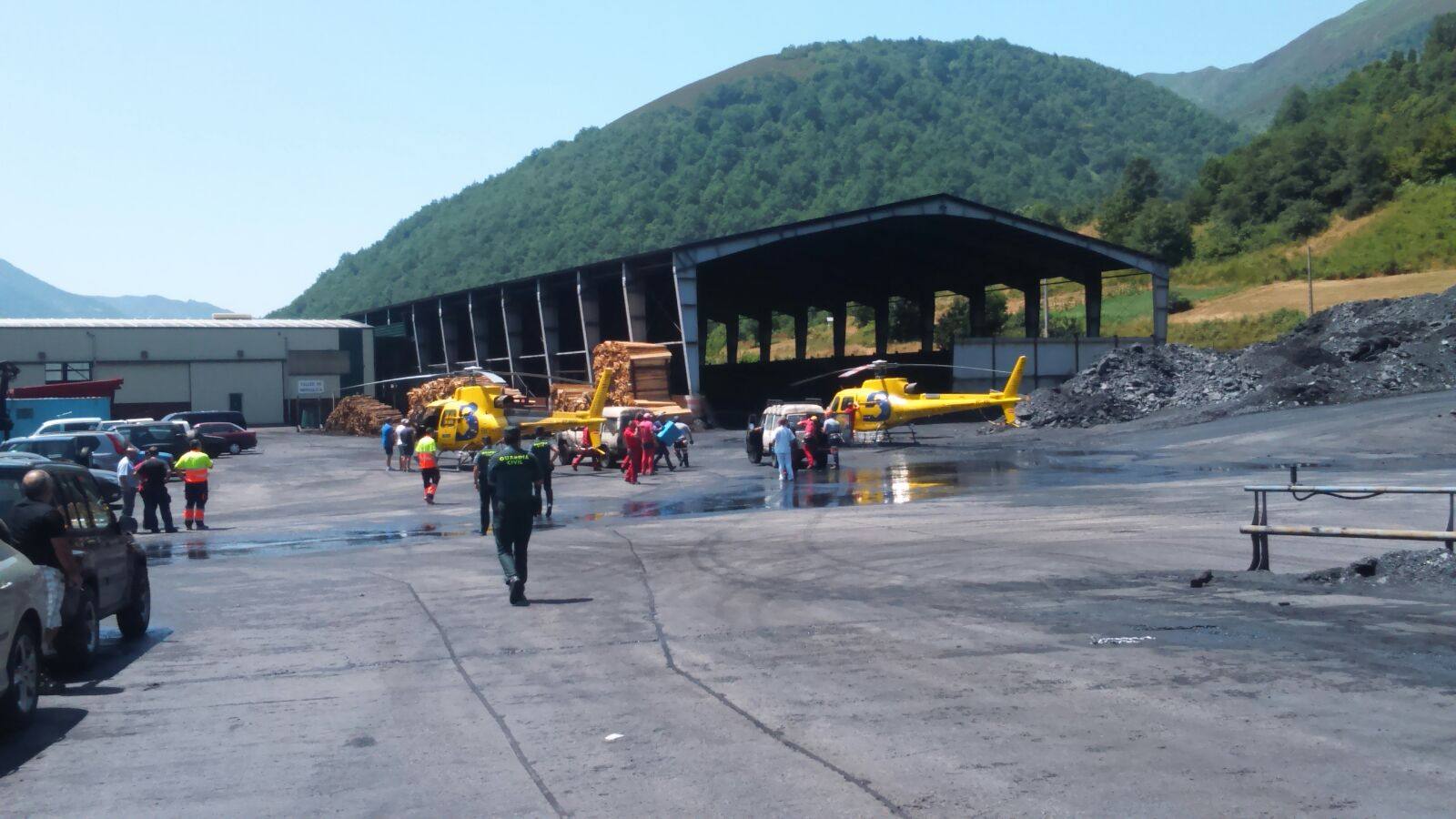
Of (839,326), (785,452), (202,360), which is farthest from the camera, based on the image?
(839,326)

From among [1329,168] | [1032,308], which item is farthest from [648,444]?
[1329,168]

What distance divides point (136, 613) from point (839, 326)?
69.4 m

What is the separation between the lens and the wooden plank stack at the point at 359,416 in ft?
210

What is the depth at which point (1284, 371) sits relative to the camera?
144ft

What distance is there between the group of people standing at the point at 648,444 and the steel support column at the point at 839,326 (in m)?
41.4

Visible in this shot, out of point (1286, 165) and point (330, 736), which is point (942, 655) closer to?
point (330, 736)

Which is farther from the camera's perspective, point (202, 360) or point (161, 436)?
point (202, 360)

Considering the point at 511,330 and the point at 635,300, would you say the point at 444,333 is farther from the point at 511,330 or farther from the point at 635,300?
the point at 635,300

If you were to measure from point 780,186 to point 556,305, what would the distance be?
391 feet

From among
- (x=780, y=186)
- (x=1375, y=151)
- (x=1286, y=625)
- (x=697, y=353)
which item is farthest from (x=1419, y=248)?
(x=780, y=186)

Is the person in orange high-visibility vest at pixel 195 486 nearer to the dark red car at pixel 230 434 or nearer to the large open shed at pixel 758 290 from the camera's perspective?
the dark red car at pixel 230 434

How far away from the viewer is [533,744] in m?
7.25

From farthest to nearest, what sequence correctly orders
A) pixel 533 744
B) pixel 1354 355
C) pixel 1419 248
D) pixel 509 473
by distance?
pixel 1419 248
pixel 1354 355
pixel 509 473
pixel 533 744

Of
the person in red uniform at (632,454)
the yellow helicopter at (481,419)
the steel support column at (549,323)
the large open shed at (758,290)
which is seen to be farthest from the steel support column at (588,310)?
the person in red uniform at (632,454)
